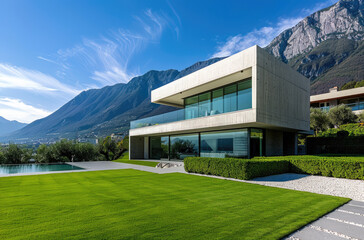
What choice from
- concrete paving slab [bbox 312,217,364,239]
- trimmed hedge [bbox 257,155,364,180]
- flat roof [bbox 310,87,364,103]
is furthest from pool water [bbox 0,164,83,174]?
flat roof [bbox 310,87,364,103]

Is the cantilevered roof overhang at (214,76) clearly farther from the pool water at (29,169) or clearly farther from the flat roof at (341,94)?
the flat roof at (341,94)

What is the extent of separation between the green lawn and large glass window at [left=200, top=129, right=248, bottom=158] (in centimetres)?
769

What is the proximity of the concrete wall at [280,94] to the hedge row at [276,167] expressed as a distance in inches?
113

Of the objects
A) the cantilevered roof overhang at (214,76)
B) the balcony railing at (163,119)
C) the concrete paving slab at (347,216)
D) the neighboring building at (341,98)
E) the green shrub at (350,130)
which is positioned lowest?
the concrete paving slab at (347,216)

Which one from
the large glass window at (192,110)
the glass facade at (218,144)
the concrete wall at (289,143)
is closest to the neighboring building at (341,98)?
the concrete wall at (289,143)

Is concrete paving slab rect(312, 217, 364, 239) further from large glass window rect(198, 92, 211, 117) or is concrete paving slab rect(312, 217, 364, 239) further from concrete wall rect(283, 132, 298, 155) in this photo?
concrete wall rect(283, 132, 298, 155)

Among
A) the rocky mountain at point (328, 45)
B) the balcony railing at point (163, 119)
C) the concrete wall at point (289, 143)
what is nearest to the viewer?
the balcony railing at point (163, 119)

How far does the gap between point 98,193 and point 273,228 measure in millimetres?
5246

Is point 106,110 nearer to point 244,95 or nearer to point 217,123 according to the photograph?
point 217,123

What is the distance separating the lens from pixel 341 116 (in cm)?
3116

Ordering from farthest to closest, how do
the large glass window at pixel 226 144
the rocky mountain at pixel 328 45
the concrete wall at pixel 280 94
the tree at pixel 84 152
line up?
the rocky mountain at pixel 328 45 < the tree at pixel 84 152 < the large glass window at pixel 226 144 < the concrete wall at pixel 280 94

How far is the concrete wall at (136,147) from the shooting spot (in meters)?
26.2

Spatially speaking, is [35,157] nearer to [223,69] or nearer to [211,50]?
[223,69]

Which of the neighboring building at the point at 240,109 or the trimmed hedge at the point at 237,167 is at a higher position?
the neighboring building at the point at 240,109
